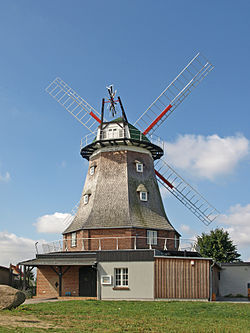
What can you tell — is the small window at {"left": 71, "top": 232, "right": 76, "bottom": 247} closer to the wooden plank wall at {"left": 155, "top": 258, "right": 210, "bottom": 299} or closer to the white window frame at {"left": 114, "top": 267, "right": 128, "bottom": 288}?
the white window frame at {"left": 114, "top": 267, "right": 128, "bottom": 288}

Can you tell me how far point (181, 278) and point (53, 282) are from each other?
865 cm

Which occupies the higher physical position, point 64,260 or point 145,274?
point 64,260

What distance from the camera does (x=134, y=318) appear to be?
16234 mm

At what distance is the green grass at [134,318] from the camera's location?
44.6 ft

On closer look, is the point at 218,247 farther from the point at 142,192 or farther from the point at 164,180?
the point at 142,192

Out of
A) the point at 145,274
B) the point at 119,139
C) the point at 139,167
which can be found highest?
the point at 119,139

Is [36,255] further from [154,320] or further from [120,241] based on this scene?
[154,320]

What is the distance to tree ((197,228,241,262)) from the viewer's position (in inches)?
1785

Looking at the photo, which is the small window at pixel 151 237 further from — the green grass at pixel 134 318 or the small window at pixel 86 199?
the green grass at pixel 134 318

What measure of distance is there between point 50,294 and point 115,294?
16.8 feet

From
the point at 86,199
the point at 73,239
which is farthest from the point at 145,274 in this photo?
the point at 86,199

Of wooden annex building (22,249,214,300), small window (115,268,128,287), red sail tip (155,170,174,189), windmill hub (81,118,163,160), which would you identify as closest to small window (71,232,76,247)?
wooden annex building (22,249,214,300)

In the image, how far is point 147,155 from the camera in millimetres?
34062

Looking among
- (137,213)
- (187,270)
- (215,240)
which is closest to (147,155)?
(137,213)
